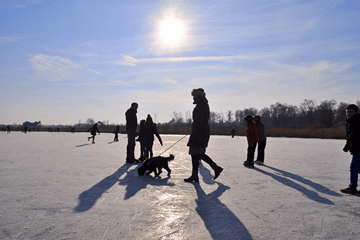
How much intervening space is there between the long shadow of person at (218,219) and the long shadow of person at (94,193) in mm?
1704

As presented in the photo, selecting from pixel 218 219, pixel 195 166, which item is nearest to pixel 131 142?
pixel 195 166

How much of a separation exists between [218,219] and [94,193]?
2.50 metres

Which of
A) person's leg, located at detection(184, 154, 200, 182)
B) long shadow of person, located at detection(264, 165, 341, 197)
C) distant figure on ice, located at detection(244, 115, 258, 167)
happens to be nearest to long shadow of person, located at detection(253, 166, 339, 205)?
long shadow of person, located at detection(264, 165, 341, 197)

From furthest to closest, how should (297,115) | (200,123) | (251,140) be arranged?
(297,115) < (251,140) < (200,123)

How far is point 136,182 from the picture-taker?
6.02 meters

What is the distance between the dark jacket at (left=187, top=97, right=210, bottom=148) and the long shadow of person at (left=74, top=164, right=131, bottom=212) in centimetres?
205

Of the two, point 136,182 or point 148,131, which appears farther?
point 148,131

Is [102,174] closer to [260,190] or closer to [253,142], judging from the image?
[260,190]

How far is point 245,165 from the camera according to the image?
29.7 feet

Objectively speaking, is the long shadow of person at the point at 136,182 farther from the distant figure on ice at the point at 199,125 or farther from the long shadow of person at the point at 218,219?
the long shadow of person at the point at 218,219

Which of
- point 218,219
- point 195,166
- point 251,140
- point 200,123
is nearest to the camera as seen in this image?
point 218,219

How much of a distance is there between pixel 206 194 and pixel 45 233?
279 cm

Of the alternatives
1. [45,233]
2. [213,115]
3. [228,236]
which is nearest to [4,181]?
[45,233]

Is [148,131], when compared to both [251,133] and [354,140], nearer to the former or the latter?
[251,133]
